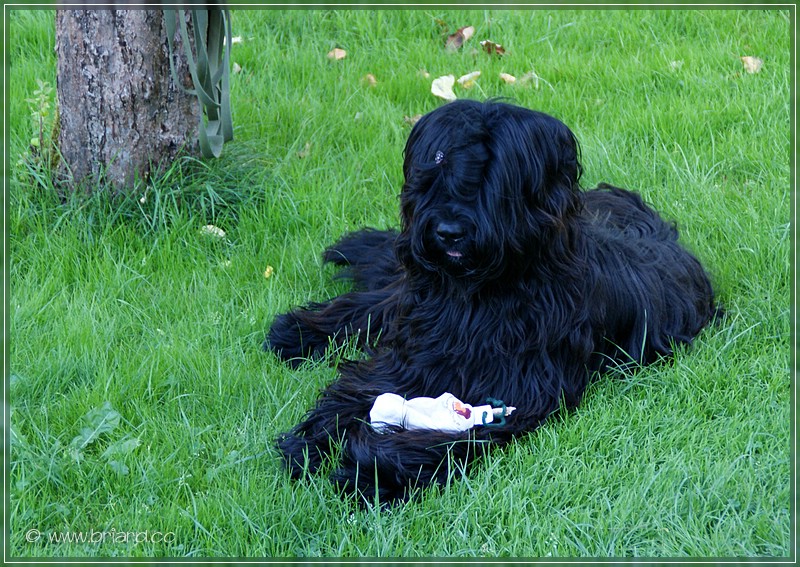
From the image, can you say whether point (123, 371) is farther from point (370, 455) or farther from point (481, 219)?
point (481, 219)

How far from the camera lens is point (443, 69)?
621cm

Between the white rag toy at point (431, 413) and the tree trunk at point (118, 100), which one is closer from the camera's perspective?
the white rag toy at point (431, 413)

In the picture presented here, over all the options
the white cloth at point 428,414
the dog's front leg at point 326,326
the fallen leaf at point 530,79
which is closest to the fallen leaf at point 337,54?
the fallen leaf at point 530,79

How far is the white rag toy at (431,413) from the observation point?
11.3 feet

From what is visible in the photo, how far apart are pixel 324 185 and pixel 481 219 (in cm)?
224

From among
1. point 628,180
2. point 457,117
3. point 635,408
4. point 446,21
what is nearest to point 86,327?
point 457,117

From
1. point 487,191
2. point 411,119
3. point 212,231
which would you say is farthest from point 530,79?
point 487,191

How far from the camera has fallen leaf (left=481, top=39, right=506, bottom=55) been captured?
6371 millimetres

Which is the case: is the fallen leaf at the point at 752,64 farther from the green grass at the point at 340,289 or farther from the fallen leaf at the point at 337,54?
the fallen leaf at the point at 337,54

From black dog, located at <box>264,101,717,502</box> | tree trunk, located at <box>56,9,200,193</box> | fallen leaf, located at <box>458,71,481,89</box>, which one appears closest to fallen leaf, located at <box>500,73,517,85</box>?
fallen leaf, located at <box>458,71,481,89</box>

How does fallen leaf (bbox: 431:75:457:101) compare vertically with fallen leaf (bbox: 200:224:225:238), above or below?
above

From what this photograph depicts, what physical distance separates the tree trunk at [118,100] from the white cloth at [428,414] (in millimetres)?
2204

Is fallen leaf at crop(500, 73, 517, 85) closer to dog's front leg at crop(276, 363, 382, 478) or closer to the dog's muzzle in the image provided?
dog's front leg at crop(276, 363, 382, 478)

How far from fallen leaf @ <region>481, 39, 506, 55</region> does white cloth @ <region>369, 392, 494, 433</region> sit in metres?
3.49
